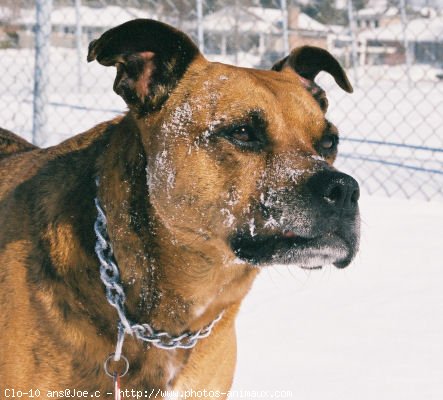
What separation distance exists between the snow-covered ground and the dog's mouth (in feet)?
1.56

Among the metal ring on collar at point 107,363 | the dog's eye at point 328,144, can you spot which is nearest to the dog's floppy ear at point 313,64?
the dog's eye at point 328,144

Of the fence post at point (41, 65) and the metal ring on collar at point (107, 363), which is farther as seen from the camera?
the fence post at point (41, 65)

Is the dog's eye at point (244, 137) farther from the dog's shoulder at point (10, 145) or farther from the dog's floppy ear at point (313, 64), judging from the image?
the dog's shoulder at point (10, 145)

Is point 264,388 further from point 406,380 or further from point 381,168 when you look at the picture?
point 381,168

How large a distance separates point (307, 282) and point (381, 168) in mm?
3330

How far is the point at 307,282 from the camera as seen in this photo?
4.03 metres

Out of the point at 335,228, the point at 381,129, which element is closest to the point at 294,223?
the point at 335,228

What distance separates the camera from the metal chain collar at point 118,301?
2.16 metres

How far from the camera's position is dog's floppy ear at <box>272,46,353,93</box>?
9.50 ft

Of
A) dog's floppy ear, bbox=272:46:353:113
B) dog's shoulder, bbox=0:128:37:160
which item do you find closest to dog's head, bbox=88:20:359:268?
dog's floppy ear, bbox=272:46:353:113

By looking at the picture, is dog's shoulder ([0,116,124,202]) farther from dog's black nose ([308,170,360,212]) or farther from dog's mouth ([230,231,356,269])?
dog's black nose ([308,170,360,212])

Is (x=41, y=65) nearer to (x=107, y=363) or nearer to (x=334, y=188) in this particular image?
(x=107, y=363)

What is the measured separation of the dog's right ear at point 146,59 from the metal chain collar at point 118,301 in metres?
0.37

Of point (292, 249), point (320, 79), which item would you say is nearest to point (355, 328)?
point (292, 249)
